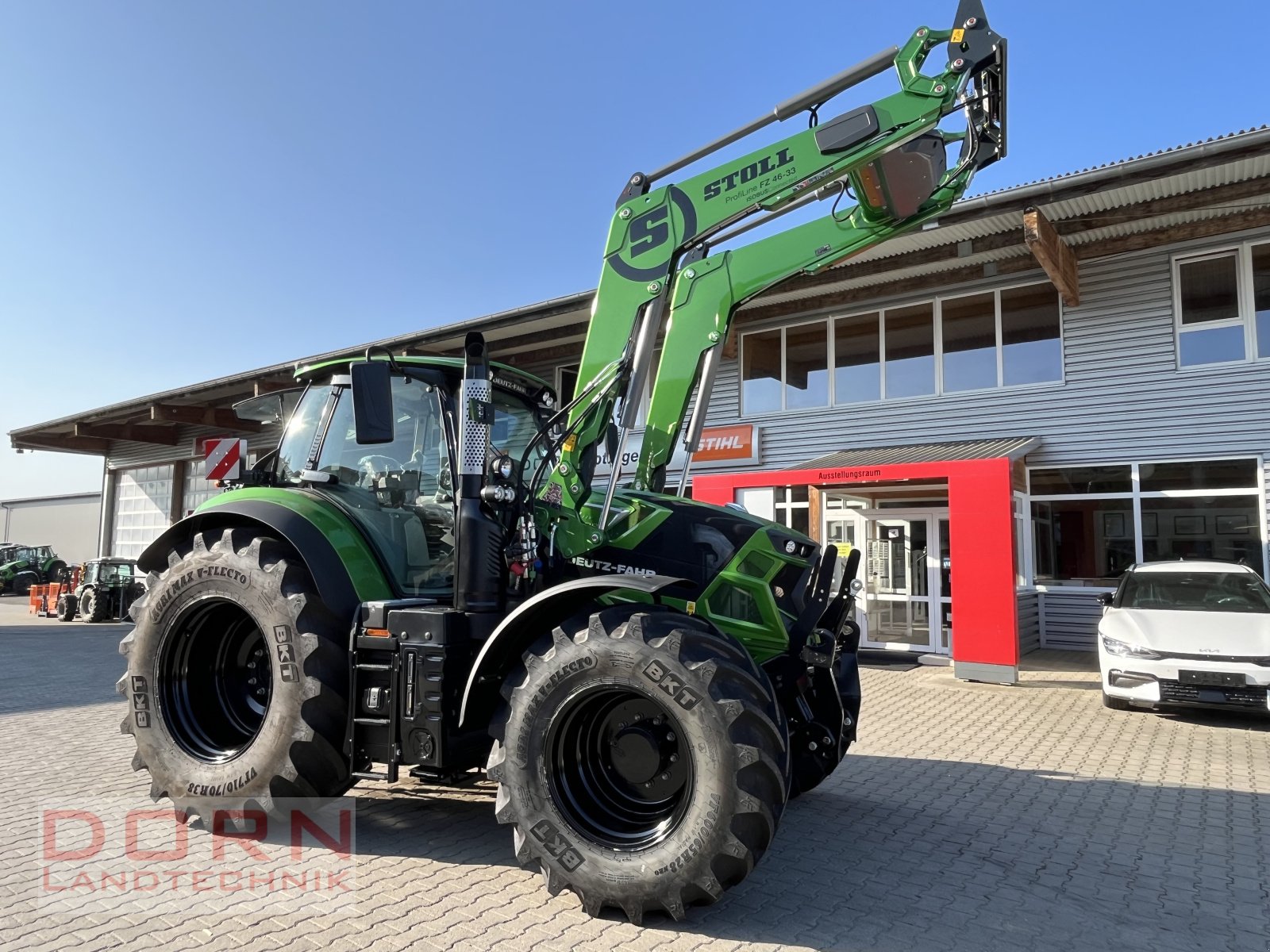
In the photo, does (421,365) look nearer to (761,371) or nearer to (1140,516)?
(1140,516)

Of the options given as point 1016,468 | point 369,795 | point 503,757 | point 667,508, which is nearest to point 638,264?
point 667,508

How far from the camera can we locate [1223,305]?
36.1 feet

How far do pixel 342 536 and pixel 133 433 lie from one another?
22.6m

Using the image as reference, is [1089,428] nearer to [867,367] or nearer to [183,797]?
[867,367]

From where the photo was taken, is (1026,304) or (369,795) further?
(1026,304)

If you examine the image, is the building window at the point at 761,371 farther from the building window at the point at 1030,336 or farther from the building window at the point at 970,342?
the building window at the point at 1030,336

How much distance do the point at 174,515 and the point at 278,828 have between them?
72.8 feet

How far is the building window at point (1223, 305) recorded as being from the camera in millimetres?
10688

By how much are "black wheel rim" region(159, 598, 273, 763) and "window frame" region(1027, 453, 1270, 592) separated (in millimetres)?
10656

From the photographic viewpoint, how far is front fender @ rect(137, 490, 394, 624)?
4.15 meters

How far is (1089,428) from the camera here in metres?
11.8

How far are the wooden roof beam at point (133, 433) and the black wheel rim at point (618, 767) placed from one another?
2363 cm

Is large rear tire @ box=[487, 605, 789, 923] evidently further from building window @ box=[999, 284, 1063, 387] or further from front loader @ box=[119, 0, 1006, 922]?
building window @ box=[999, 284, 1063, 387]

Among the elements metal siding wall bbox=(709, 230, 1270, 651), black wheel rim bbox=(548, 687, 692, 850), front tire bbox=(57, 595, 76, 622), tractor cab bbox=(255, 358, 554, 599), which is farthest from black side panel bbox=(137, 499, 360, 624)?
front tire bbox=(57, 595, 76, 622)
